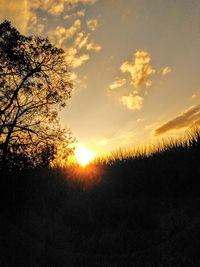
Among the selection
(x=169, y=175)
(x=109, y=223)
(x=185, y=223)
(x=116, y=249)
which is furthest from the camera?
(x=169, y=175)

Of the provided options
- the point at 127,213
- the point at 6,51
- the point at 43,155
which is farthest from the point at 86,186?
the point at 6,51

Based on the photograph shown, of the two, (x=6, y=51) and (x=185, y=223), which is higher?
(x=6, y=51)

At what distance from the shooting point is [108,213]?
15.1 meters

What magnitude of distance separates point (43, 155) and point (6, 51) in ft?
15.8

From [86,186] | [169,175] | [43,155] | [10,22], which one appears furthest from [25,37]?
[169,175]

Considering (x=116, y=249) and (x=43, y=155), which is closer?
(x=116, y=249)

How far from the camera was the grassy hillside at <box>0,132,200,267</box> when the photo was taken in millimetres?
11711

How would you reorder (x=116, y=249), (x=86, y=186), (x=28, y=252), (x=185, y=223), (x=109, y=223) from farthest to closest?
(x=86, y=186) → (x=109, y=223) → (x=185, y=223) → (x=116, y=249) → (x=28, y=252)

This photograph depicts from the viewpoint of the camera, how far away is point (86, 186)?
60.8ft

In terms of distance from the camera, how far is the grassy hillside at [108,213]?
38.4ft

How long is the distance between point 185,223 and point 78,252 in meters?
3.86

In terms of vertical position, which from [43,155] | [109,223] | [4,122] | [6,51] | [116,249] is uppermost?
[6,51]

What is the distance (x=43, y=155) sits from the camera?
1772cm

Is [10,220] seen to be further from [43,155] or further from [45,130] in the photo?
[45,130]
